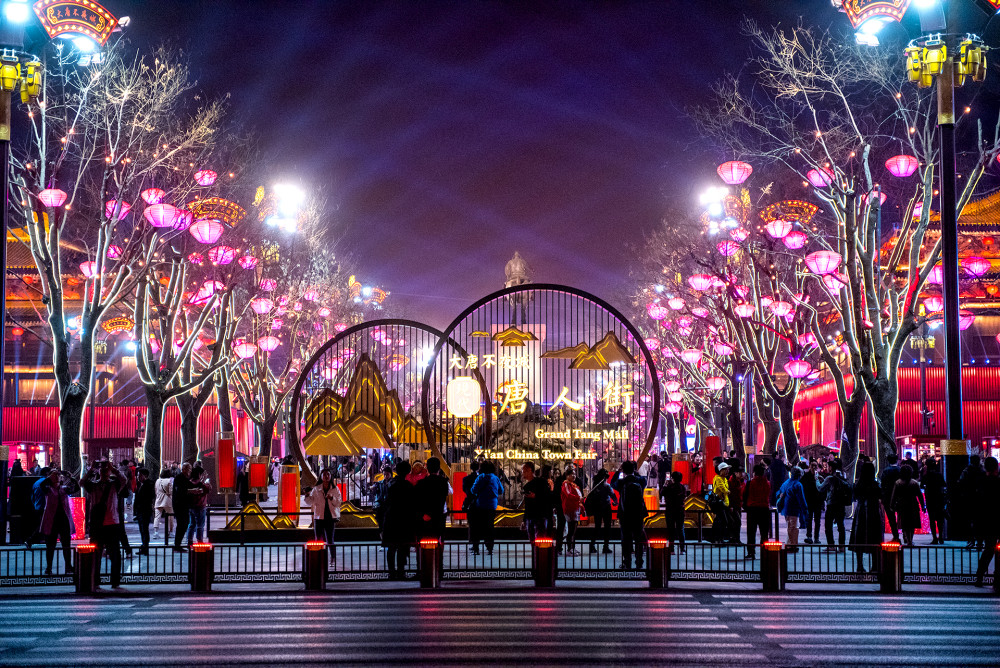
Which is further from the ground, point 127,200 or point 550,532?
point 127,200

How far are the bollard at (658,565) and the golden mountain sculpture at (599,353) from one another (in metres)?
9.89

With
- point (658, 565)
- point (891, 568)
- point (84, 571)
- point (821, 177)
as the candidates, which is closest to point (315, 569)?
point (84, 571)

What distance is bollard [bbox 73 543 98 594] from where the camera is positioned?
47.2ft

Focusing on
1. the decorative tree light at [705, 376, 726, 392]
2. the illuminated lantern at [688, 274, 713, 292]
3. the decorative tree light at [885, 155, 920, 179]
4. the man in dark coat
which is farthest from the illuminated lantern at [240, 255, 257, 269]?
the decorative tree light at [705, 376, 726, 392]

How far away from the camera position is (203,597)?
46.5 feet

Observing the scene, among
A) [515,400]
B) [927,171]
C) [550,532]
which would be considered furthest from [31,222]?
[927,171]

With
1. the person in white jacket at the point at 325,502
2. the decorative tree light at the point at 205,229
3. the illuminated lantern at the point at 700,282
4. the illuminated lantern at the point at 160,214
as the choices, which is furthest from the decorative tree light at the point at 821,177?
the illuminated lantern at the point at 160,214

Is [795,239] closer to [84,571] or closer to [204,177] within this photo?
[204,177]

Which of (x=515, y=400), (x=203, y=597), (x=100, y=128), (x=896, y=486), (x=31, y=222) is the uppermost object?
(x=100, y=128)

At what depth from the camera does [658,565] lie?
48.1ft

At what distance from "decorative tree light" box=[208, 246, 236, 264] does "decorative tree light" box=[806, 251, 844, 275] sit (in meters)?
13.9

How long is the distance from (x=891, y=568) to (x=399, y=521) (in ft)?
20.7

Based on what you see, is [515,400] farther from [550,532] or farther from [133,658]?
[133,658]

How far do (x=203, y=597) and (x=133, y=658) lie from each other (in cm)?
467
